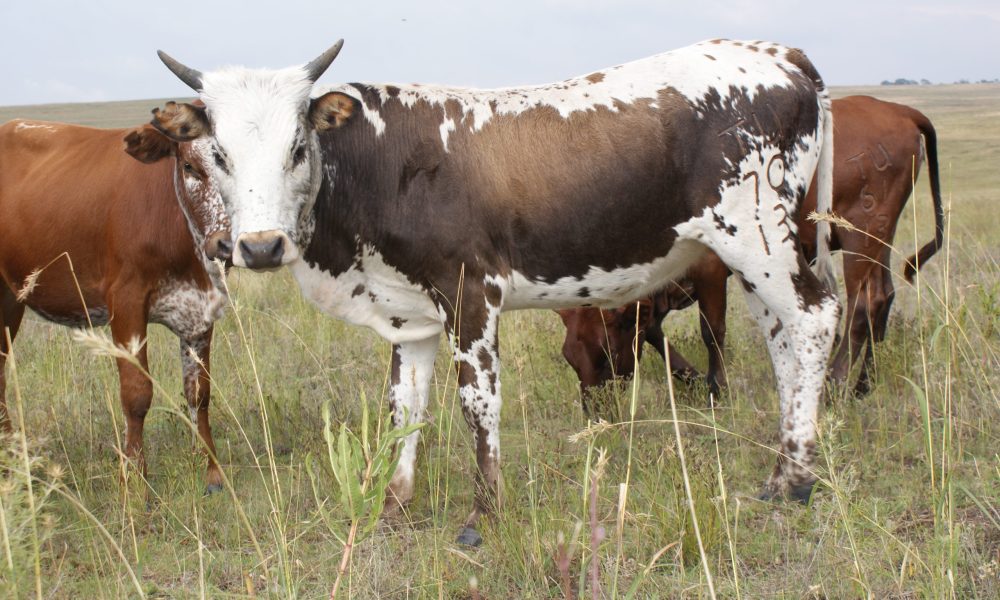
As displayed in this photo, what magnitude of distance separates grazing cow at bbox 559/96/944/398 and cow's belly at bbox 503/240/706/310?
1498mm

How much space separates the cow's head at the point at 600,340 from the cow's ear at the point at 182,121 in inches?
122

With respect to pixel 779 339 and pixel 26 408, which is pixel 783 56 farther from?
pixel 26 408

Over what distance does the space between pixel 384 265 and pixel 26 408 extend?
3.28 metres

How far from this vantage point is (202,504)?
5133mm

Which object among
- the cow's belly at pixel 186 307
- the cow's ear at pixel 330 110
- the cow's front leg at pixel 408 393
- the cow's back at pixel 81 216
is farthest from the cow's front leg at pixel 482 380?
the cow's back at pixel 81 216

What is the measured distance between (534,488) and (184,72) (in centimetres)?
264

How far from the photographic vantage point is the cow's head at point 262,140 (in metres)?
4.20

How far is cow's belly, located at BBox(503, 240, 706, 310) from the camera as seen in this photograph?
497cm

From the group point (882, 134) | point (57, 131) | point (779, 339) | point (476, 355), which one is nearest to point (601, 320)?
point (779, 339)

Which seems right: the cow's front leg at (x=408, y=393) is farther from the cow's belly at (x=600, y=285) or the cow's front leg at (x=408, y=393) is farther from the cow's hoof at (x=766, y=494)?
the cow's hoof at (x=766, y=494)

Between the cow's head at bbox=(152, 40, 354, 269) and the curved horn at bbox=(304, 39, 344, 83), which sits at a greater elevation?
the curved horn at bbox=(304, 39, 344, 83)

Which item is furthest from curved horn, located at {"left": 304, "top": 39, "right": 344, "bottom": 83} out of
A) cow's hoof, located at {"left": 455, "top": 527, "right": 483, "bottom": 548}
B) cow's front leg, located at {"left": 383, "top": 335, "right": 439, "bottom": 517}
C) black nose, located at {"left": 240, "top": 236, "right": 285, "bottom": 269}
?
cow's hoof, located at {"left": 455, "top": 527, "right": 483, "bottom": 548}

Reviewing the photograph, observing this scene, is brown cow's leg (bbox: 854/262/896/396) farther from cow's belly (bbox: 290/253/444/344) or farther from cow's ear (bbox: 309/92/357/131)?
cow's ear (bbox: 309/92/357/131)

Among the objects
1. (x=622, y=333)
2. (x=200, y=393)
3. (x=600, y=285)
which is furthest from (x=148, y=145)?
(x=622, y=333)
